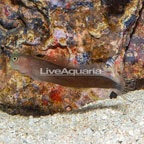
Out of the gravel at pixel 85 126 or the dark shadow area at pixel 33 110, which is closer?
the gravel at pixel 85 126

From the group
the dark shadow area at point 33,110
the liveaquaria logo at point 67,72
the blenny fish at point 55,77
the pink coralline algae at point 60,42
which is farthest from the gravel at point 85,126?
the liveaquaria logo at point 67,72

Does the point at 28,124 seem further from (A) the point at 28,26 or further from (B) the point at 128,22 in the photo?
(B) the point at 128,22

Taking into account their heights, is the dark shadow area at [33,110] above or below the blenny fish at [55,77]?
below

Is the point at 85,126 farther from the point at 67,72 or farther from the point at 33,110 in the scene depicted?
the point at 33,110

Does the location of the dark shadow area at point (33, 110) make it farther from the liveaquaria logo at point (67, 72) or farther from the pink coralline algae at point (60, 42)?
the liveaquaria logo at point (67, 72)

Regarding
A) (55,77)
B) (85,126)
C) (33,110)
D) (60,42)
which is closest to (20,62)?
(55,77)

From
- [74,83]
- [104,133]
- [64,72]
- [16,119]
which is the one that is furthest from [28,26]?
[104,133]

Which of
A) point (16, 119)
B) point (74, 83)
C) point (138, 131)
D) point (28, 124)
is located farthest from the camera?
point (74, 83)
